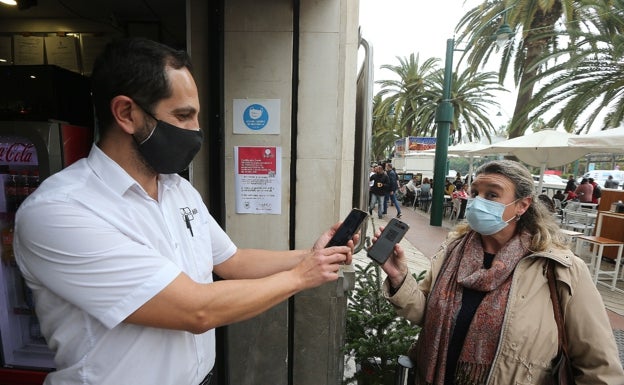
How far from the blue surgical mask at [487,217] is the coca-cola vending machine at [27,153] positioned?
2.55 meters

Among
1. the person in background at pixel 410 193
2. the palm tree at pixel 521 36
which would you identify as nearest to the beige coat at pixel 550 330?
the palm tree at pixel 521 36

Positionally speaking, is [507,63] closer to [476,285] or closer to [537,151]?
[537,151]

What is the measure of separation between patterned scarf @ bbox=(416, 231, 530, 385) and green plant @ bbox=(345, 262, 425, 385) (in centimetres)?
64

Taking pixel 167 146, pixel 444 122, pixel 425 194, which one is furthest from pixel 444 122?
pixel 167 146

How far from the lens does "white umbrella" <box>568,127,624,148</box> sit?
6.73 metres

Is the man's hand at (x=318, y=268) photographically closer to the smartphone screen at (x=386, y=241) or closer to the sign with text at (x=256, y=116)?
the smartphone screen at (x=386, y=241)

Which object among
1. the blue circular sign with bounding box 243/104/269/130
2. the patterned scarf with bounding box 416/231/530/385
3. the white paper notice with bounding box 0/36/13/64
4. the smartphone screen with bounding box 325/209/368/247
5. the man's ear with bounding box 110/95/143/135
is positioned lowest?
the patterned scarf with bounding box 416/231/530/385

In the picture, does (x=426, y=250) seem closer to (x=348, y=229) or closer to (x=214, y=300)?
(x=348, y=229)

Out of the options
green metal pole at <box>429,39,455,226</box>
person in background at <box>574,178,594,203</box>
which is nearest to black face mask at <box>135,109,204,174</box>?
green metal pole at <box>429,39,455,226</box>

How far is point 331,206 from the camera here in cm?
277

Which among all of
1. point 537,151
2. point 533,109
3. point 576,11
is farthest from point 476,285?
point 576,11

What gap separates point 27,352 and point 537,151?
10810 millimetres

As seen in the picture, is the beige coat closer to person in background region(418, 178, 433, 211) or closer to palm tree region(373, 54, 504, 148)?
person in background region(418, 178, 433, 211)

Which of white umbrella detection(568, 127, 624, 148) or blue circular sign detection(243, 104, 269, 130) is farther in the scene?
white umbrella detection(568, 127, 624, 148)
